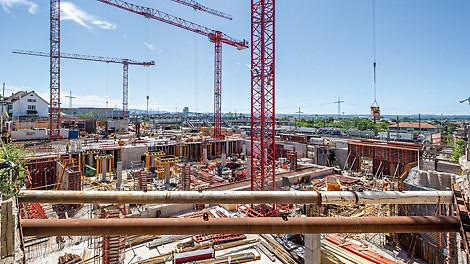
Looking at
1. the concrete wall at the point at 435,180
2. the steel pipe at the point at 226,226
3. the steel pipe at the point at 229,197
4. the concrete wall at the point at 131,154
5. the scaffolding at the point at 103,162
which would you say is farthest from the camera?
the concrete wall at the point at 131,154

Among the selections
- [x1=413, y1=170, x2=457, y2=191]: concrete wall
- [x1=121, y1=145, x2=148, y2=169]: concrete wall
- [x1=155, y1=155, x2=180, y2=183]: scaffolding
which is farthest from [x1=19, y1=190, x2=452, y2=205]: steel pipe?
[x1=121, y1=145, x2=148, y2=169]: concrete wall

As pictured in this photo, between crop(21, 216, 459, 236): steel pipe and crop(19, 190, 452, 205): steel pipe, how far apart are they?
60 centimetres

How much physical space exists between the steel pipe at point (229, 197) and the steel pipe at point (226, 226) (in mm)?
604

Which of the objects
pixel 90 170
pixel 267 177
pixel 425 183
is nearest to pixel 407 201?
pixel 425 183

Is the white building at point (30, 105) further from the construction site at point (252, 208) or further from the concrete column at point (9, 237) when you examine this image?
the concrete column at point (9, 237)

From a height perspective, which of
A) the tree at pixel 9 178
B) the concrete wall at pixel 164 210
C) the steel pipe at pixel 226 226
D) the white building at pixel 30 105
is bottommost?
the concrete wall at pixel 164 210

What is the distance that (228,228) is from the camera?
3992mm

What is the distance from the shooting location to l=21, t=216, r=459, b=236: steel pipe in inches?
154

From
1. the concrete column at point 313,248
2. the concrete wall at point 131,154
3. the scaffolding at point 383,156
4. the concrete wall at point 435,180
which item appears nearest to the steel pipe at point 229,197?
the concrete column at point 313,248

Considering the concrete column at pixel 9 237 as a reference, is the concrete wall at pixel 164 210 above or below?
below

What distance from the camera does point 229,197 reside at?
4.78 metres

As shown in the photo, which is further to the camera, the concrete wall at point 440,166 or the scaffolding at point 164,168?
the scaffolding at point 164,168

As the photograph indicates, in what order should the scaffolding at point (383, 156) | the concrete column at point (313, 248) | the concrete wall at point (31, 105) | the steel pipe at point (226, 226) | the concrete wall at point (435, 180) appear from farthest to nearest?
1. the concrete wall at point (31, 105)
2. the scaffolding at point (383, 156)
3. the concrete wall at point (435, 180)
4. the concrete column at point (313, 248)
5. the steel pipe at point (226, 226)

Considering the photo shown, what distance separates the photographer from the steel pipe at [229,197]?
15.0ft
